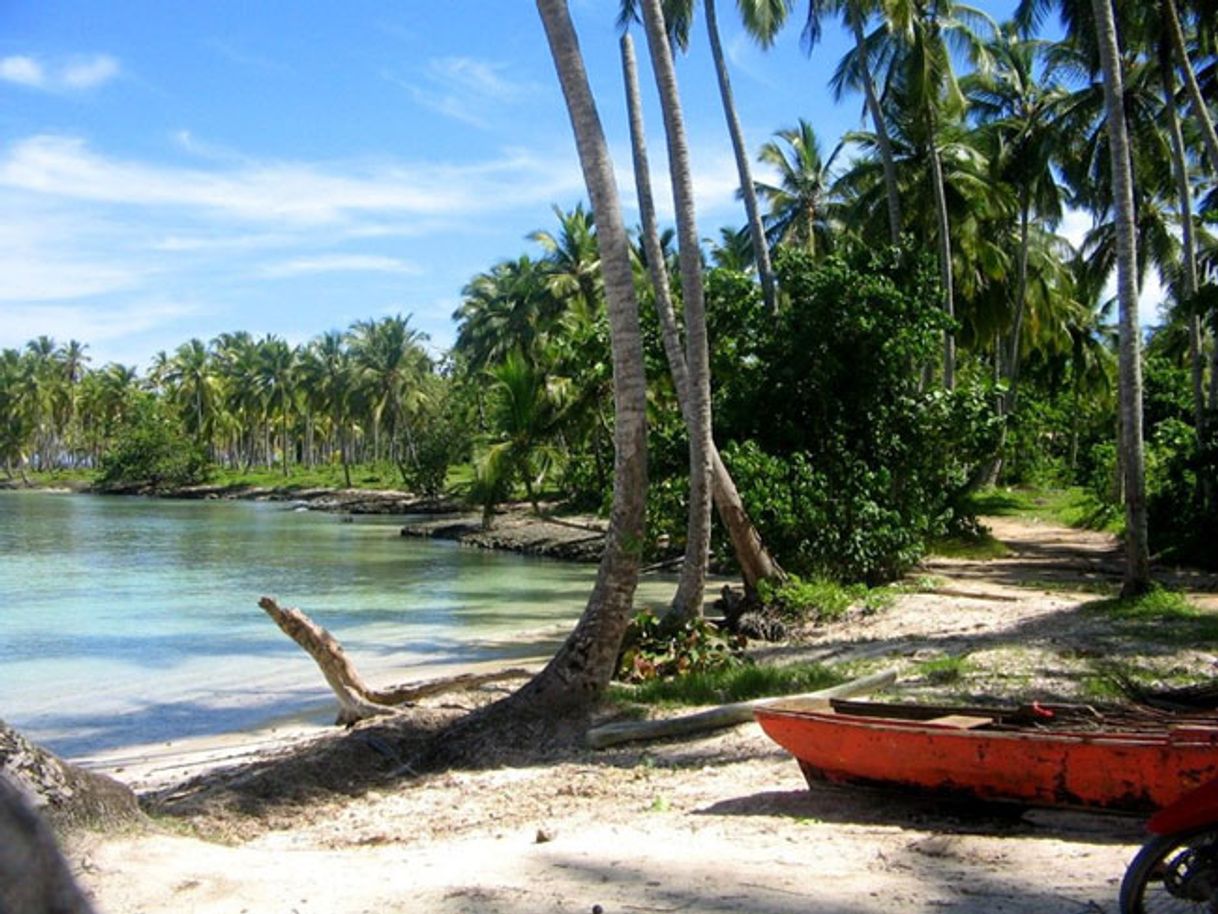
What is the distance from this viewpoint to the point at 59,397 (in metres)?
102

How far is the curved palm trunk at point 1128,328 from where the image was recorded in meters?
14.2

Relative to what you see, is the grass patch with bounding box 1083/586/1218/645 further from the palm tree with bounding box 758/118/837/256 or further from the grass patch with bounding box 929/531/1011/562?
the palm tree with bounding box 758/118/837/256

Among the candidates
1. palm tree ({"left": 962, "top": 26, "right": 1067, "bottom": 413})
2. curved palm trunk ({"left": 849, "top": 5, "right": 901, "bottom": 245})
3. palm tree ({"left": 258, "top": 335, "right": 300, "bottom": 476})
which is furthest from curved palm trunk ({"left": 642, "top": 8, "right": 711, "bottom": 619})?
palm tree ({"left": 258, "top": 335, "right": 300, "bottom": 476})

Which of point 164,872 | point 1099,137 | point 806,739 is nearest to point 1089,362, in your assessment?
point 1099,137

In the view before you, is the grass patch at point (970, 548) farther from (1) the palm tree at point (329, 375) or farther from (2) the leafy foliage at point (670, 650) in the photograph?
(1) the palm tree at point (329, 375)

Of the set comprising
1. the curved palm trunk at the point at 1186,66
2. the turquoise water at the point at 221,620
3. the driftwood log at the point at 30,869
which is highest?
the curved palm trunk at the point at 1186,66

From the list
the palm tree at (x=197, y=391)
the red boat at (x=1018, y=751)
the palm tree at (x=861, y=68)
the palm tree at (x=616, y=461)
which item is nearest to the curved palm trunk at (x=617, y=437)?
the palm tree at (x=616, y=461)

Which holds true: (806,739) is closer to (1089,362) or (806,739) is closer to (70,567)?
(70,567)

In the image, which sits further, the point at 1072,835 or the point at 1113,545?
the point at 1113,545

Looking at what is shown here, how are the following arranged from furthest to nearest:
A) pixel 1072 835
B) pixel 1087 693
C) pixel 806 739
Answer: pixel 1087 693
pixel 806 739
pixel 1072 835

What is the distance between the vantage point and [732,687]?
36.1ft

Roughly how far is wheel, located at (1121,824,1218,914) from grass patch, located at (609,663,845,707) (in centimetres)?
600

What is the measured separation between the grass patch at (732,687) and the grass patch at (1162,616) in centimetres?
367

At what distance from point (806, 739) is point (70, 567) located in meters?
32.3
